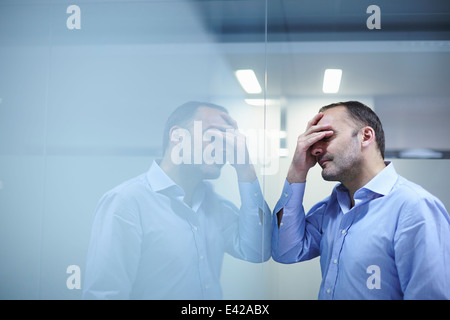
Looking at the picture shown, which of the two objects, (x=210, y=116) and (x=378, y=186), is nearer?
(x=378, y=186)

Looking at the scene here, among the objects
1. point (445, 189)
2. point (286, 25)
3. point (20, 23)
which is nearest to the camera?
point (445, 189)

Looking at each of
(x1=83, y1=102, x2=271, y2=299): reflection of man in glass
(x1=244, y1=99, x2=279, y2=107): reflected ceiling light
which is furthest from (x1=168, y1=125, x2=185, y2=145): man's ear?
(x1=244, y1=99, x2=279, y2=107): reflected ceiling light

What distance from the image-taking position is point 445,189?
4.50 feet

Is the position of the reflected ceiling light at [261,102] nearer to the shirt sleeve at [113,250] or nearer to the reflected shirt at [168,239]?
the reflected shirt at [168,239]

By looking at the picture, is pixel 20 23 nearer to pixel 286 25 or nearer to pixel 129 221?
pixel 129 221

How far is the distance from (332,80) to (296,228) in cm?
52

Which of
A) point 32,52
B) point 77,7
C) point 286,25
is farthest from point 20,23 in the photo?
point 286,25

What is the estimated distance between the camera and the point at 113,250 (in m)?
1.46

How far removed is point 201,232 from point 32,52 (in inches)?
37.4

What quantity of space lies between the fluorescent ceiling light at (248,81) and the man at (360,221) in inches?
9.3

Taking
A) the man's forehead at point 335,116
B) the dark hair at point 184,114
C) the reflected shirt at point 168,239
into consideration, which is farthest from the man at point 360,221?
the dark hair at point 184,114

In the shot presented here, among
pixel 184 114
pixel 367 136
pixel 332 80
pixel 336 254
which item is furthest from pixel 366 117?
pixel 184 114

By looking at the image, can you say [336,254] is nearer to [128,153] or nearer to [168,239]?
[168,239]

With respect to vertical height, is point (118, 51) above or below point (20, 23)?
below
